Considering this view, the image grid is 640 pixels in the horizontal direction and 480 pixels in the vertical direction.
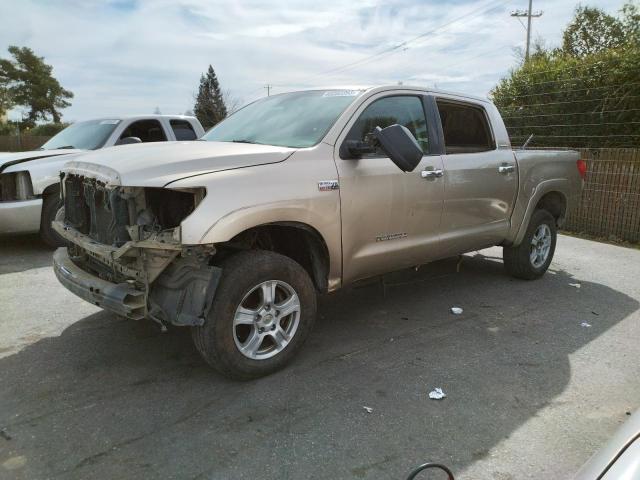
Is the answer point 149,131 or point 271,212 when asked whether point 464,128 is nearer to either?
point 271,212

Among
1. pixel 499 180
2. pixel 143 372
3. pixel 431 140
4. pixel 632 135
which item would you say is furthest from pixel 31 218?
pixel 632 135

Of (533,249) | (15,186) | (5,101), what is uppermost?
(5,101)

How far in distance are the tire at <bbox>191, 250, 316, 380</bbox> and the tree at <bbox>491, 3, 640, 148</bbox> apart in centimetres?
871

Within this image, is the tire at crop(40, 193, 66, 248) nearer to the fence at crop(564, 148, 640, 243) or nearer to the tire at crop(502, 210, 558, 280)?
the tire at crop(502, 210, 558, 280)

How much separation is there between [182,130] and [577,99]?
7.81m

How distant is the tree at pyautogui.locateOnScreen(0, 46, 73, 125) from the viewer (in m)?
57.0

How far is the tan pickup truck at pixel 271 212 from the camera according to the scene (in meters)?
3.20

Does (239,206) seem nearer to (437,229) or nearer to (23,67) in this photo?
(437,229)

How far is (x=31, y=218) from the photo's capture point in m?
6.84

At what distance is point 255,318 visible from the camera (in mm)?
3463

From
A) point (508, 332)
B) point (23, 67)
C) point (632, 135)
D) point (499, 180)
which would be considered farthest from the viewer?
point (23, 67)

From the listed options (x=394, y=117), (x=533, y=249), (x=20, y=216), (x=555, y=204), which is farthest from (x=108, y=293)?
(x=555, y=204)

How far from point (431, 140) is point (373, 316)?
165 centimetres

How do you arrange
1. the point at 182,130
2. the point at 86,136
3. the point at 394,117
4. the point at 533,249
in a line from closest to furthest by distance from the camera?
the point at 394,117 → the point at 533,249 → the point at 86,136 → the point at 182,130
